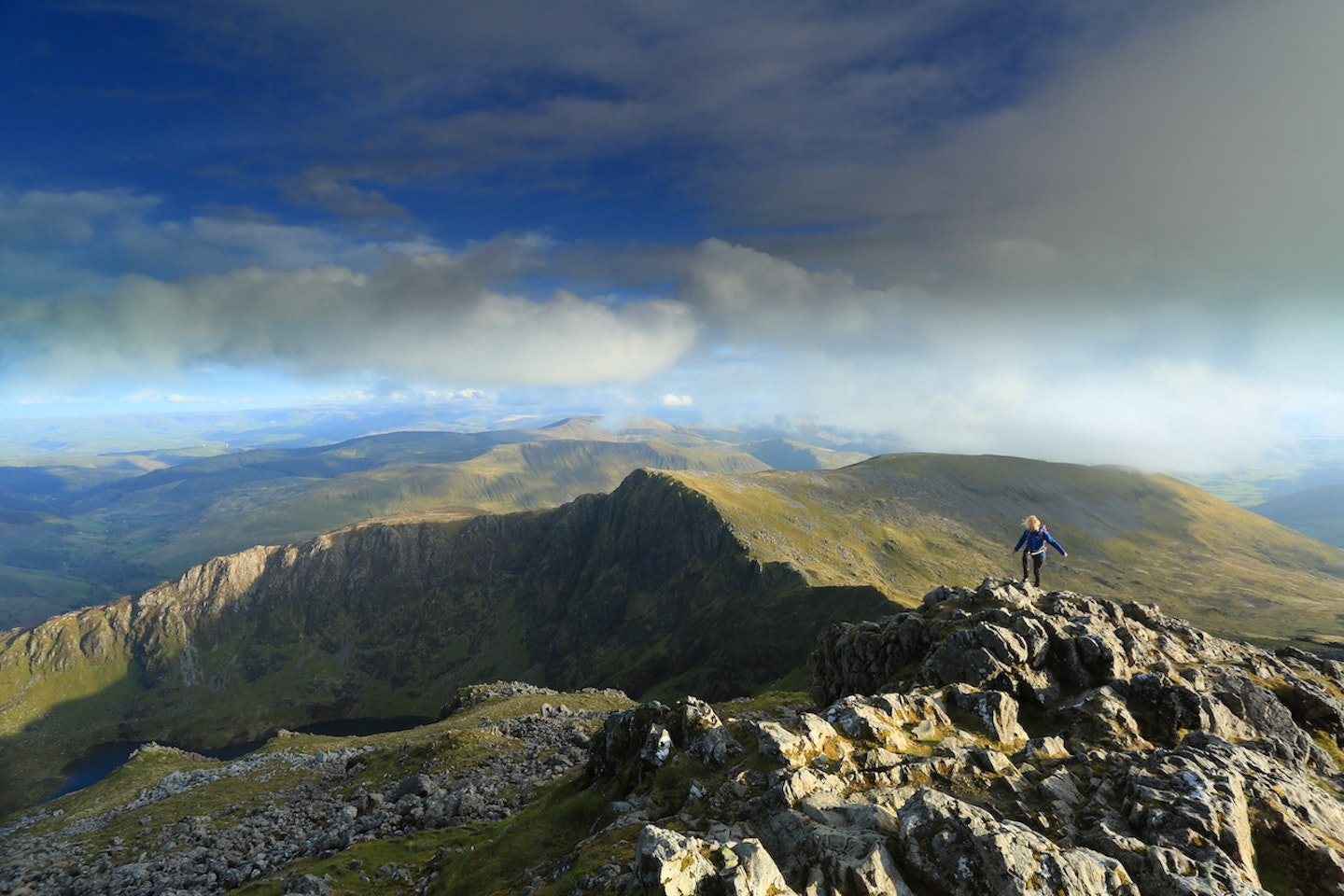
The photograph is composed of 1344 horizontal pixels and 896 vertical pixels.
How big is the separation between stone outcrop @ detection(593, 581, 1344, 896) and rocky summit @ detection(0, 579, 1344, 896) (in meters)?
0.12

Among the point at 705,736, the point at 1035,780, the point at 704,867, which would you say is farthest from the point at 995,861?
the point at 705,736

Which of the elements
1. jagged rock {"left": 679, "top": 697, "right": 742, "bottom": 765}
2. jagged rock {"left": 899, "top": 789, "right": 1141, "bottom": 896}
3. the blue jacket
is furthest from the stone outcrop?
the blue jacket

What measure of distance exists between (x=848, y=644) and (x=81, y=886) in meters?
86.5

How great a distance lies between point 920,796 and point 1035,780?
35.3ft

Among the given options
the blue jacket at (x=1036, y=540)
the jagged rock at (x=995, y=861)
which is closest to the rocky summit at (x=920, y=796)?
the jagged rock at (x=995, y=861)

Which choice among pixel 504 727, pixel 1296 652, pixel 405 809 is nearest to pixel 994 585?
pixel 1296 652

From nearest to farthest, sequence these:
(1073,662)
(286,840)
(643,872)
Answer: (643,872), (1073,662), (286,840)

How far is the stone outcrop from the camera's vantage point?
19.9 meters

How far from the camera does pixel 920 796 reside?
2250 centimetres

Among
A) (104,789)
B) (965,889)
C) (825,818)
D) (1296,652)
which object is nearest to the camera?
(965,889)

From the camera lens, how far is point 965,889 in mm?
19312

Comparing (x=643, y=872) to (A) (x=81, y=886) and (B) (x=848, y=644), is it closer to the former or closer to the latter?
(B) (x=848, y=644)

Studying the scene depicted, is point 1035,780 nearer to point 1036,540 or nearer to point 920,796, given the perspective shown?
point 920,796

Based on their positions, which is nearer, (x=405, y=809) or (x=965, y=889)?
(x=965, y=889)
